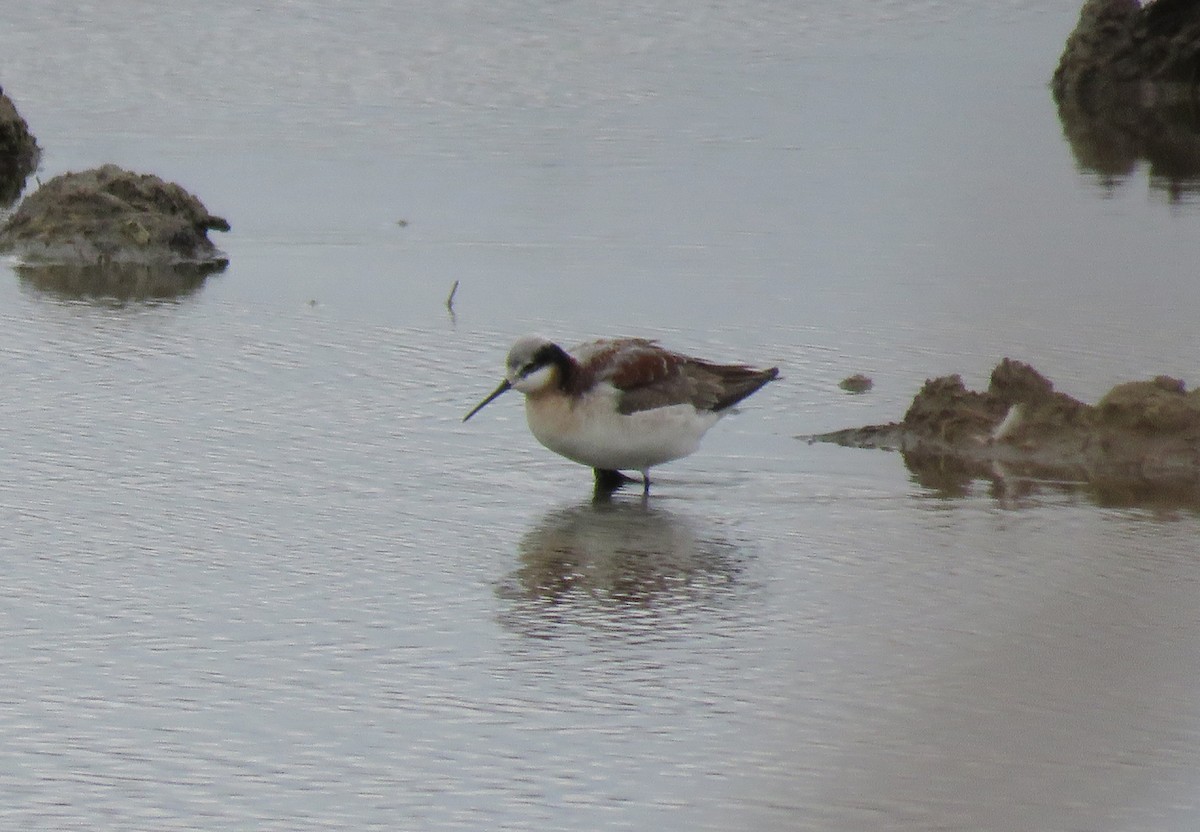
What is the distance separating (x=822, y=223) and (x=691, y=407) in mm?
6475

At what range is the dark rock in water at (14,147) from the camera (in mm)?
19312

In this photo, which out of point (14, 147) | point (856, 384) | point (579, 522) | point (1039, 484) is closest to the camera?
point (579, 522)

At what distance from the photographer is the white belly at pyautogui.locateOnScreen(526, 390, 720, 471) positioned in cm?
980

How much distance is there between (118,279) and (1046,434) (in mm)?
6840

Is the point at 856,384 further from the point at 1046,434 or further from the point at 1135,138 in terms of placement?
the point at 1135,138

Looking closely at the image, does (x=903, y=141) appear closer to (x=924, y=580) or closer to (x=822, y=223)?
(x=822, y=223)

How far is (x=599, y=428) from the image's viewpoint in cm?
982

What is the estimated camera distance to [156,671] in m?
7.35

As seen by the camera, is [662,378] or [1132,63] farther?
[1132,63]

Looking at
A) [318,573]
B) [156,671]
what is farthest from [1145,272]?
[156,671]

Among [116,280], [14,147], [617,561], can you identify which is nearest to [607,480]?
[617,561]

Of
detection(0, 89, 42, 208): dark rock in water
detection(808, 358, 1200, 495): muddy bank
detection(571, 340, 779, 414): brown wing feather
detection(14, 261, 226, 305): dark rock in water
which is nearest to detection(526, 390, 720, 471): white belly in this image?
detection(571, 340, 779, 414): brown wing feather

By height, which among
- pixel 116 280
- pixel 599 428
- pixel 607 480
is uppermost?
pixel 116 280

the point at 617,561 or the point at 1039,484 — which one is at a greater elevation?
the point at 1039,484
